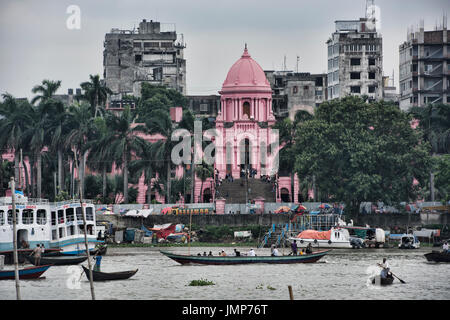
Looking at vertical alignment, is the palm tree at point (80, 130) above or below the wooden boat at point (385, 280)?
above

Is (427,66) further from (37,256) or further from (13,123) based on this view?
(37,256)

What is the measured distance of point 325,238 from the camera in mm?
83688

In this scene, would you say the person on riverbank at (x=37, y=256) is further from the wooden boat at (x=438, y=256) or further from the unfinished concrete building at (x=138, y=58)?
the unfinished concrete building at (x=138, y=58)

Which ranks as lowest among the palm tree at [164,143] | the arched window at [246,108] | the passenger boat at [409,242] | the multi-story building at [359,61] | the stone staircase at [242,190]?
the passenger boat at [409,242]

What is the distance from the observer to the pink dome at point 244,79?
129 m

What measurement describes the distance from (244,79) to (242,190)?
23.5 meters

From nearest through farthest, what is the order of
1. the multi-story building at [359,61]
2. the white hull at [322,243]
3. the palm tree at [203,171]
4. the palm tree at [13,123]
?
the white hull at [322,243], the palm tree at [13,123], the palm tree at [203,171], the multi-story building at [359,61]

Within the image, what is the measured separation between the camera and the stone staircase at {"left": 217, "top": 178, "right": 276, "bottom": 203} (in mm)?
108688

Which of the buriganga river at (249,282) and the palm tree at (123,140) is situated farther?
the palm tree at (123,140)

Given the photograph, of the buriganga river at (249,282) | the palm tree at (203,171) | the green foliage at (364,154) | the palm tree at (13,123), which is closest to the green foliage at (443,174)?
the green foliage at (364,154)

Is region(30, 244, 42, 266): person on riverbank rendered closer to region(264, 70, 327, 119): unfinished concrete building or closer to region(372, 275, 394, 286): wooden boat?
region(372, 275, 394, 286): wooden boat

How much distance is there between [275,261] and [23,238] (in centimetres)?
1887

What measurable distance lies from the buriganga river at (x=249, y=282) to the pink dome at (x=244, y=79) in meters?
56.1

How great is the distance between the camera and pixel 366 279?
58.8m
